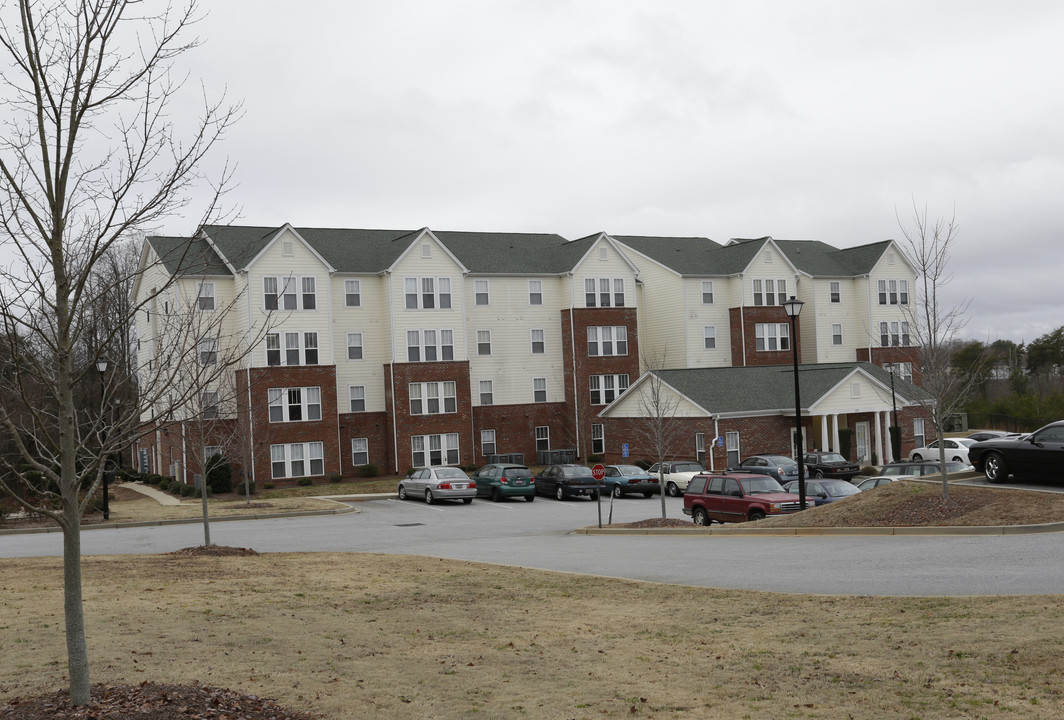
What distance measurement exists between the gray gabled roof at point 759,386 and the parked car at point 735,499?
20566mm

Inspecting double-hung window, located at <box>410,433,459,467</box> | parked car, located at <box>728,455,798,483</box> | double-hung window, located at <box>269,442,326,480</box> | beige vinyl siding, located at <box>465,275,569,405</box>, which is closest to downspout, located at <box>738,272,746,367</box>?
beige vinyl siding, located at <box>465,275,569,405</box>

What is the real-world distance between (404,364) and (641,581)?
36.3 metres

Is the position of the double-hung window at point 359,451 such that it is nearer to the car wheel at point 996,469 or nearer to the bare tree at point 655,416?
the bare tree at point 655,416

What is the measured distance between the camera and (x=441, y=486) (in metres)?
38.1

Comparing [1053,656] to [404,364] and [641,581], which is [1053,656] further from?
[404,364]

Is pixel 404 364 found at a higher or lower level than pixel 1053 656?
higher

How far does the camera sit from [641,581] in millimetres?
15664

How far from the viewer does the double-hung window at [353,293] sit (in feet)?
168

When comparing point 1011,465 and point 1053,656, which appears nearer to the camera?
point 1053,656

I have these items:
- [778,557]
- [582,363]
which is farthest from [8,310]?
[582,363]

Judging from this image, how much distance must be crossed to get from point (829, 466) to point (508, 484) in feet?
47.4

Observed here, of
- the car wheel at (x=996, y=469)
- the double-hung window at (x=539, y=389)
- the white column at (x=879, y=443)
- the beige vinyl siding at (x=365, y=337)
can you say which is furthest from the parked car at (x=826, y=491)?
the double-hung window at (x=539, y=389)

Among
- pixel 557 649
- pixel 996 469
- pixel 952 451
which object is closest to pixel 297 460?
pixel 952 451

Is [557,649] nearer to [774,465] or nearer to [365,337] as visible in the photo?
[774,465]
